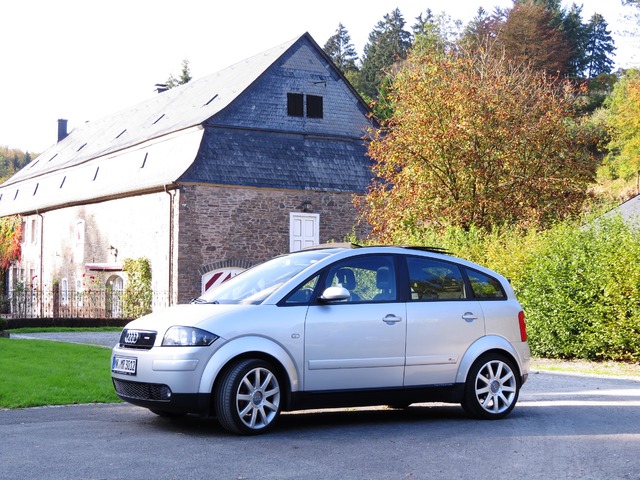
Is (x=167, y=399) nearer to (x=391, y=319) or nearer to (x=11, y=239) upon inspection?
(x=391, y=319)

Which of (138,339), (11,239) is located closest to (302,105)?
(11,239)

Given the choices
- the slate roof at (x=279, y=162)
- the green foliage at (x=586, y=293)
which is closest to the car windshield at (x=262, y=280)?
the green foliage at (x=586, y=293)

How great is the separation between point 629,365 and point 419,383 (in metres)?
8.45

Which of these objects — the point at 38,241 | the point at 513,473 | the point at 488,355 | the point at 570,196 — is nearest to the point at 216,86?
the point at 38,241

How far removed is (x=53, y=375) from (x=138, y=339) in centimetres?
510

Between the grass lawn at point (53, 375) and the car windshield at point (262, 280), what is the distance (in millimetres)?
2687

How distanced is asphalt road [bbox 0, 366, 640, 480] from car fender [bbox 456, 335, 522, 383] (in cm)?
51

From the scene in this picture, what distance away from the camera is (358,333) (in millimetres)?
9344

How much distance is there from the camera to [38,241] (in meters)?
46.8

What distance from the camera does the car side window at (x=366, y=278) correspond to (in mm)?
9570

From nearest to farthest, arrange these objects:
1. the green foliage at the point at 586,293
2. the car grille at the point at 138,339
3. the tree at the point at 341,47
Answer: the car grille at the point at 138,339
the green foliage at the point at 586,293
the tree at the point at 341,47

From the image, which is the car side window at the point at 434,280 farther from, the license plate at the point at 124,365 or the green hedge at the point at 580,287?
the green hedge at the point at 580,287

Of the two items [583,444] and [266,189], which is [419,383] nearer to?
[583,444]

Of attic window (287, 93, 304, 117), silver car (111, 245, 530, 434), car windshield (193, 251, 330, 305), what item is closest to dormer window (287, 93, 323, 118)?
attic window (287, 93, 304, 117)
